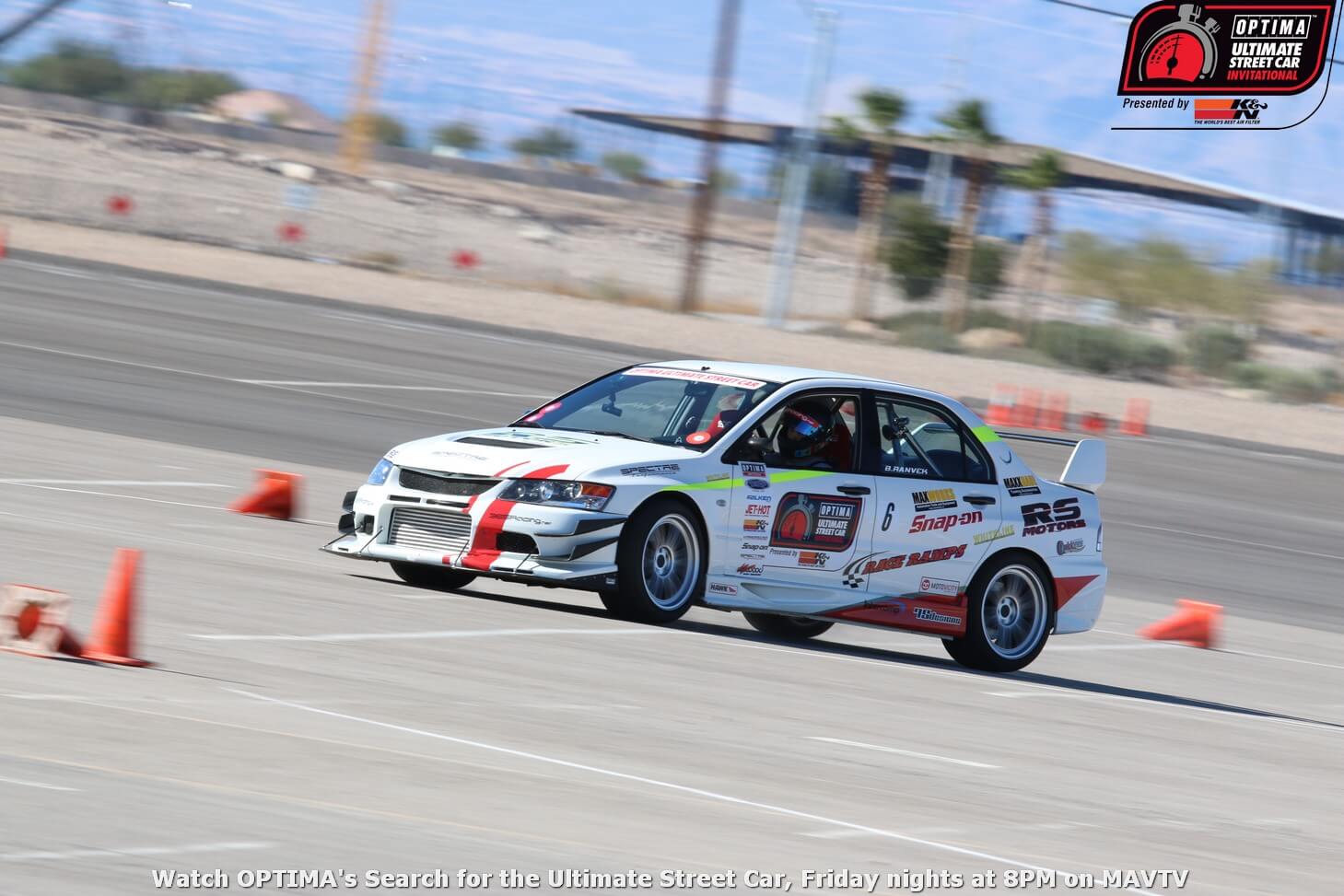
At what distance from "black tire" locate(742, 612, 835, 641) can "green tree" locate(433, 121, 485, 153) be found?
324 feet

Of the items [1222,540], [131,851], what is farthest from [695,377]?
[1222,540]

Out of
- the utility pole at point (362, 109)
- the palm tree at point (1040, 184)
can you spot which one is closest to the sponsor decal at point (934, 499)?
the palm tree at point (1040, 184)

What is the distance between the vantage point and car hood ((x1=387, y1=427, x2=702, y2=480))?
1178 centimetres

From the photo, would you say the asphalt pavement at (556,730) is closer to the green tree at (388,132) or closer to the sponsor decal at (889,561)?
the sponsor decal at (889,561)

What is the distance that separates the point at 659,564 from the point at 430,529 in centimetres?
130

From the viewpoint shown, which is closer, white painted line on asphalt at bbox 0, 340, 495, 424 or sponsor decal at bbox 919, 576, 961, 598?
sponsor decal at bbox 919, 576, 961, 598

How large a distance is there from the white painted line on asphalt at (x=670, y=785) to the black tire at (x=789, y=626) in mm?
5351

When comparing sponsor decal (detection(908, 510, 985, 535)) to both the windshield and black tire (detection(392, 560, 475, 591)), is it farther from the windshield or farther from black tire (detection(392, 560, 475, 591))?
black tire (detection(392, 560, 475, 591))

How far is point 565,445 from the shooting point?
1216cm

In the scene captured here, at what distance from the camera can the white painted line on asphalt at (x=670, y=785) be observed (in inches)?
280

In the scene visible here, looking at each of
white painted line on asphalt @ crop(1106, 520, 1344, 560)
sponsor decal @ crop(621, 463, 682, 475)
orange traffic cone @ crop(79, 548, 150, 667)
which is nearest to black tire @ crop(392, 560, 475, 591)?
sponsor decal @ crop(621, 463, 682, 475)

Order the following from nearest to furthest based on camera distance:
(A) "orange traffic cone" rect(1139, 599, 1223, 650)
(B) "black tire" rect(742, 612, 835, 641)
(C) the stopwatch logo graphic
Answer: (B) "black tire" rect(742, 612, 835, 641) → (A) "orange traffic cone" rect(1139, 599, 1223, 650) → (C) the stopwatch logo graphic

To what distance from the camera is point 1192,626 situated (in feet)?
51.0

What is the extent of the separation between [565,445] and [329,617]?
1.96 metres
